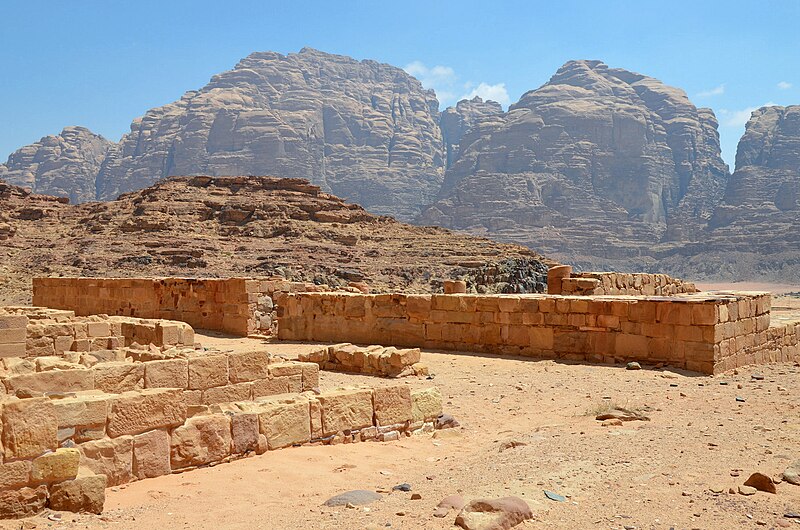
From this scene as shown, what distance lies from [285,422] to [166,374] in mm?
1083

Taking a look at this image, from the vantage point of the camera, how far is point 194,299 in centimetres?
1628

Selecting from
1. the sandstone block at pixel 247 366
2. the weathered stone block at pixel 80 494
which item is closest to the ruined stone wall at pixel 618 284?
the sandstone block at pixel 247 366

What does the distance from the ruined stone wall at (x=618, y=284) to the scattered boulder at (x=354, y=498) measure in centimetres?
1261

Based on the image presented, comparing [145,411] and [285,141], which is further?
[285,141]

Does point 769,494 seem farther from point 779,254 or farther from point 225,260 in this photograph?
point 779,254

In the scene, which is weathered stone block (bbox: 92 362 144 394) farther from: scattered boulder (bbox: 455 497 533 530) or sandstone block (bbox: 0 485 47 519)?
scattered boulder (bbox: 455 497 533 530)

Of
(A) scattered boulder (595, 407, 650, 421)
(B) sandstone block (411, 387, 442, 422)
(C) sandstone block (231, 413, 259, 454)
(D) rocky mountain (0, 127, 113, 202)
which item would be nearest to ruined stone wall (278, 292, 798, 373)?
(A) scattered boulder (595, 407, 650, 421)

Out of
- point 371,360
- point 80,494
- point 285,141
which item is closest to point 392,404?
point 80,494

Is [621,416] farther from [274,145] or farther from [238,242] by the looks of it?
[274,145]

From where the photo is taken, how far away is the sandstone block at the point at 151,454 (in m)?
4.86

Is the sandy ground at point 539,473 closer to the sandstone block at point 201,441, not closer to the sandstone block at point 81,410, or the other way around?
the sandstone block at point 201,441

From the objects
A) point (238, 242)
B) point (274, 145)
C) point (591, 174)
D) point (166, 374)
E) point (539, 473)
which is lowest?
point (539, 473)

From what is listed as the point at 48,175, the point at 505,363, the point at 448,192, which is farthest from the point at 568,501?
the point at 48,175

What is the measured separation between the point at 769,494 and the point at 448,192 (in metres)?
144
